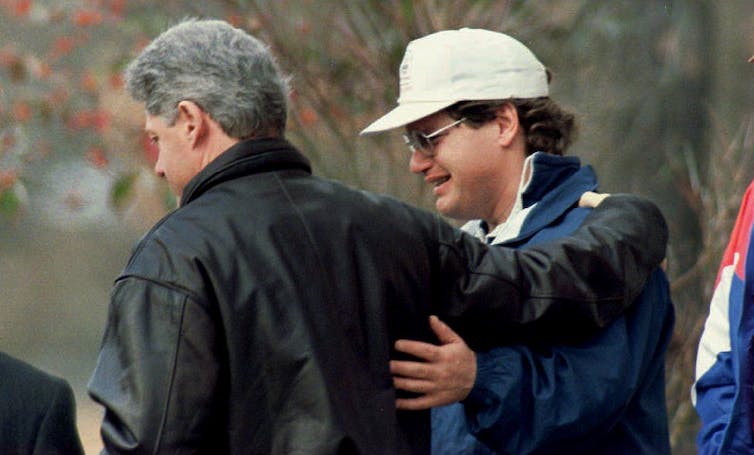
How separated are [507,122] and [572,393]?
2.15ft

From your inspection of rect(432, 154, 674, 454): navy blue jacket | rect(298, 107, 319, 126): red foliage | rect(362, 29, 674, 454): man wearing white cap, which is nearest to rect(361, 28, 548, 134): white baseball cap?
rect(362, 29, 674, 454): man wearing white cap

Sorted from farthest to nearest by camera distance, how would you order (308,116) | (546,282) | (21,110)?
(21,110)
(308,116)
(546,282)

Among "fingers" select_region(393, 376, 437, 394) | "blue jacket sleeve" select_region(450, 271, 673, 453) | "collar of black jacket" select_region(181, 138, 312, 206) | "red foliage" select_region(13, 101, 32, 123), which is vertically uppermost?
"collar of black jacket" select_region(181, 138, 312, 206)

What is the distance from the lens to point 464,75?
125 inches

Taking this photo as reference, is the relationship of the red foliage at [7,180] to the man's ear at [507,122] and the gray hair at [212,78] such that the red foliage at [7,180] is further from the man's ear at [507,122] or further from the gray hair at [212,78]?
the gray hair at [212,78]

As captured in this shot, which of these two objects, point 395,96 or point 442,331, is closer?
point 442,331

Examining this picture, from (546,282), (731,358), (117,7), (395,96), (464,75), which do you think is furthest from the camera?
(117,7)

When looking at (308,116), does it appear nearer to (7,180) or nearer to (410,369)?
(7,180)

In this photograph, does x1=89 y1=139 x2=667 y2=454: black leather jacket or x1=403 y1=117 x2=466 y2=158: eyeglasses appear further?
x1=403 y1=117 x2=466 y2=158: eyeglasses

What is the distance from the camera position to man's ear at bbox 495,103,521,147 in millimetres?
3170

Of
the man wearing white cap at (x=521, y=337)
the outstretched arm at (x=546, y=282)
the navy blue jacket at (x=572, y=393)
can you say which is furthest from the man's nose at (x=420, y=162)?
the outstretched arm at (x=546, y=282)

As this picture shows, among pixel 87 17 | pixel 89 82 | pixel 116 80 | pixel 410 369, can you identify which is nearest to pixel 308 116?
pixel 116 80

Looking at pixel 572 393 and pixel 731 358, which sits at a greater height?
pixel 572 393

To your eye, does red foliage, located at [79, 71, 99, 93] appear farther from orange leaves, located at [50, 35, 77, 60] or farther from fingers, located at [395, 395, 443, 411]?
fingers, located at [395, 395, 443, 411]
